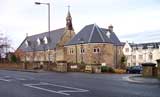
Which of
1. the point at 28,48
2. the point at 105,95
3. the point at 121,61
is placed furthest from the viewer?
the point at 28,48

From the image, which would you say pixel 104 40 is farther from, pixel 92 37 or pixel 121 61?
pixel 121 61

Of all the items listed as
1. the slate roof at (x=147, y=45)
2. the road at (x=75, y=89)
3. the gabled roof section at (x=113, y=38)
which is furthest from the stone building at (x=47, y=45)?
the road at (x=75, y=89)

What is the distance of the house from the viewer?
126m

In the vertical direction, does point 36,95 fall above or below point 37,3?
below

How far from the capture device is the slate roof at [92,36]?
88.8 m

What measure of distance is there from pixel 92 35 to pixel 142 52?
46023 millimetres

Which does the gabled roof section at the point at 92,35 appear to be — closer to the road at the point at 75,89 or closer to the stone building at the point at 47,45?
the stone building at the point at 47,45

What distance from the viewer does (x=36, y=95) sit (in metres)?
16.3

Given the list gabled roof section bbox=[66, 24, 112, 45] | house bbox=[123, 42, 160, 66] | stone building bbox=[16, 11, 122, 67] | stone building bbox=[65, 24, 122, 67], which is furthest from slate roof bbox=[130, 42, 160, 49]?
gabled roof section bbox=[66, 24, 112, 45]

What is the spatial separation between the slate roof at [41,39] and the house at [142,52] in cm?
3361

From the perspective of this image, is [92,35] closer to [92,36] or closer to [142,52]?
[92,36]

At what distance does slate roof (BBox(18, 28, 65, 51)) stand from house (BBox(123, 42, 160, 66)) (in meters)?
33.6

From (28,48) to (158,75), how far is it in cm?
9960

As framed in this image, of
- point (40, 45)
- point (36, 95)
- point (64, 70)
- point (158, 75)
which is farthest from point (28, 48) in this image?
point (36, 95)
